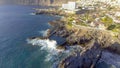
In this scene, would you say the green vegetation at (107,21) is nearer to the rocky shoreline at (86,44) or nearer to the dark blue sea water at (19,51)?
the rocky shoreline at (86,44)

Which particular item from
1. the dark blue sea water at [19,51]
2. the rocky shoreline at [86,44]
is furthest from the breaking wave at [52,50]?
the rocky shoreline at [86,44]

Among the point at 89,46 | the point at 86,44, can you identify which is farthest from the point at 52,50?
the point at 86,44

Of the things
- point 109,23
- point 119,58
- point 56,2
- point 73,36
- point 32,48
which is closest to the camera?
point 119,58

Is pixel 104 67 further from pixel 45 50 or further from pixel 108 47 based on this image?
pixel 45 50

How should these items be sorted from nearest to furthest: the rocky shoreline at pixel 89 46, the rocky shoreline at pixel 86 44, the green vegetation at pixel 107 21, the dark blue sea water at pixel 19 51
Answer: the rocky shoreline at pixel 86 44 < the rocky shoreline at pixel 89 46 < the dark blue sea water at pixel 19 51 < the green vegetation at pixel 107 21

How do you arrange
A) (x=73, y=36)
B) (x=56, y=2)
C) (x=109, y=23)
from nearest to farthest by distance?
1. (x=73, y=36)
2. (x=109, y=23)
3. (x=56, y=2)

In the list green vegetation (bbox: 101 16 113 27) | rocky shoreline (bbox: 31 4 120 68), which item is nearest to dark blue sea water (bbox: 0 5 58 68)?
rocky shoreline (bbox: 31 4 120 68)

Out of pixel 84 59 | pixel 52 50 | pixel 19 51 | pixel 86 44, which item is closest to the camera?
pixel 84 59

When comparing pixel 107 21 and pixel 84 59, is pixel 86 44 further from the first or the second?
pixel 107 21

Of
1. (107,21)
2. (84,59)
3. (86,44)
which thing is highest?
(107,21)

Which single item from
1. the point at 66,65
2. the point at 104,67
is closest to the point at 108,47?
the point at 104,67

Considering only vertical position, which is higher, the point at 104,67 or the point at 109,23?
the point at 109,23
